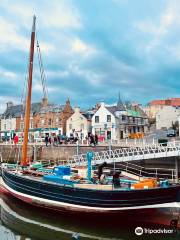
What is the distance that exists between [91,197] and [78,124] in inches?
2121

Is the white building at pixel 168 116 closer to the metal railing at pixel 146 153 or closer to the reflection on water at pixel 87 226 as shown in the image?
the metal railing at pixel 146 153

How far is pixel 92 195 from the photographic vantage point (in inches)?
693

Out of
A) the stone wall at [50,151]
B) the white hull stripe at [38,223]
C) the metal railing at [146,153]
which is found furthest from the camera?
the stone wall at [50,151]

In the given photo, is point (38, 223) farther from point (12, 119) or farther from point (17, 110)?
point (17, 110)

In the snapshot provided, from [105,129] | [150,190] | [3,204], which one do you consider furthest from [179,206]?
[105,129]

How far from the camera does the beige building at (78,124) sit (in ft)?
231

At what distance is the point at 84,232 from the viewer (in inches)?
667

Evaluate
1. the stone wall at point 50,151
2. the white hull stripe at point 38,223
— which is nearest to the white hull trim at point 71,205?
the white hull stripe at point 38,223

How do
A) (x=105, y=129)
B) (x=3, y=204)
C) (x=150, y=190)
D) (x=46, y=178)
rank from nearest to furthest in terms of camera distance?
1. (x=150, y=190)
2. (x=46, y=178)
3. (x=3, y=204)
4. (x=105, y=129)

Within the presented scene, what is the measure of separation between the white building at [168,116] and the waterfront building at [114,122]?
657 centimetres

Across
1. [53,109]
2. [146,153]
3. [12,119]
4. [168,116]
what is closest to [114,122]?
[168,116]

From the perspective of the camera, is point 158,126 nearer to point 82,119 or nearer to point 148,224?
point 82,119

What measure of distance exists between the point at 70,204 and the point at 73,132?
5194cm

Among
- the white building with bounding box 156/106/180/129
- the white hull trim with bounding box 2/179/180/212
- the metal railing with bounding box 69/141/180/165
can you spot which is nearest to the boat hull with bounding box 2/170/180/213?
the white hull trim with bounding box 2/179/180/212
